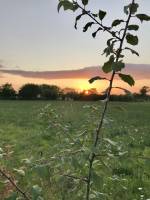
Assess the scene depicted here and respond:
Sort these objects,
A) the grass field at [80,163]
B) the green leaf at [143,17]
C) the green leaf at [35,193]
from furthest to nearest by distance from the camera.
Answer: the grass field at [80,163] → the green leaf at [35,193] → the green leaf at [143,17]

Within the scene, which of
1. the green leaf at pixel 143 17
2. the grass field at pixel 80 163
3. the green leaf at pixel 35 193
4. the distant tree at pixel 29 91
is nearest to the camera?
the green leaf at pixel 143 17

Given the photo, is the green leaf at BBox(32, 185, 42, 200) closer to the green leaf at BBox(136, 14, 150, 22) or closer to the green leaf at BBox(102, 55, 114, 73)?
the green leaf at BBox(102, 55, 114, 73)

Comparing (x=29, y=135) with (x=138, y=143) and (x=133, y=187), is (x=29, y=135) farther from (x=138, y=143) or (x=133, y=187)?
(x=133, y=187)

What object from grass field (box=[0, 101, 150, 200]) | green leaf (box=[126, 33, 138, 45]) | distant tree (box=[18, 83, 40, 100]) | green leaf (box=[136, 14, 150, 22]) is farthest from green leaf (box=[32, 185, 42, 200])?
distant tree (box=[18, 83, 40, 100])

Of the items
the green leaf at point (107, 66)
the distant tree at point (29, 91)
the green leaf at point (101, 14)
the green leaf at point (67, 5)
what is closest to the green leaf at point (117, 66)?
the green leaf at point (107, 66)

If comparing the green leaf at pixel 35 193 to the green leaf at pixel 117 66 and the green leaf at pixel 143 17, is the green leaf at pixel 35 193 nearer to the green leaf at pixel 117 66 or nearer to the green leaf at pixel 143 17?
the green leaf at pixel 117 66

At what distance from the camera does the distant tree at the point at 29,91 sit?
87875 millimetres

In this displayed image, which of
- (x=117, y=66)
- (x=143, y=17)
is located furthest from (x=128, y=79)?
(x=143, y=17)

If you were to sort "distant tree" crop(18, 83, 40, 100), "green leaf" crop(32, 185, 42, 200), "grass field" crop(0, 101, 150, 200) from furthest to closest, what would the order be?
"distant tree" crop(18, 83, 40, 100), "grass field" crop(0, 101, 150, 200), "green leaf" crop(32, 185, 42, 200)

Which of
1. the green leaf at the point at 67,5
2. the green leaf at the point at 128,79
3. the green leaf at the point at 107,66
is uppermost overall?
the green leaf at the point at 67,5

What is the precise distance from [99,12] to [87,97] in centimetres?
126

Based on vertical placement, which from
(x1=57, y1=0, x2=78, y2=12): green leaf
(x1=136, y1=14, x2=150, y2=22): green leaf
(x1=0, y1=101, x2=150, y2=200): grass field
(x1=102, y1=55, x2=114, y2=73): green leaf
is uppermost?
(x1=57, y1=0, x2=78, y2=12): green leaf

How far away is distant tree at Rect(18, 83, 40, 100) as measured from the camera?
87875 millimetres

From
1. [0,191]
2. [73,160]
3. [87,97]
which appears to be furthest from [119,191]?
[73,160]
